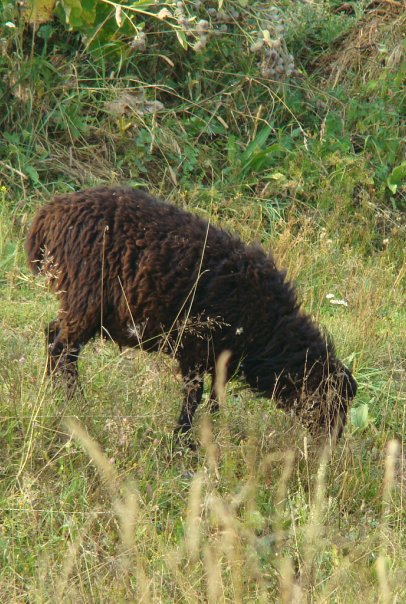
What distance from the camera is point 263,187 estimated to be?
25.5 ft

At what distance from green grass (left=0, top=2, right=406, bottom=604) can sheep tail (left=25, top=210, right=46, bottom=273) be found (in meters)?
0.49

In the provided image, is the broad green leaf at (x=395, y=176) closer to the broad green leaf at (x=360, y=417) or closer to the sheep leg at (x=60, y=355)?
the broad green leaf at (x=360, y=417)

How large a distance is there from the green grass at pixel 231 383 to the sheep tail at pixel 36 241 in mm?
491

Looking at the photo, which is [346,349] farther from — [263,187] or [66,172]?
[66,172]

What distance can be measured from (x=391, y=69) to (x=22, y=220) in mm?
3865

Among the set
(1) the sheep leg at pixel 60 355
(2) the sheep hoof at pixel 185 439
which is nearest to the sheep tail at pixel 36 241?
(1) the sheep leg at pixel 60 355

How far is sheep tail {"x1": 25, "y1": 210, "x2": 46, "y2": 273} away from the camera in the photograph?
495cm

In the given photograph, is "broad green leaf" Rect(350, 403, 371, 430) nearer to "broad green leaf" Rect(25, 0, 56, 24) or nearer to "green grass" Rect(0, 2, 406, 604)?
"green grass" Rect(0, 2, 406, 604)

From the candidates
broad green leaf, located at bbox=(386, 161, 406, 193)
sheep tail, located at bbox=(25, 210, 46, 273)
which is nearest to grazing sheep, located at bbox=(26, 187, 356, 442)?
sheep tail, located at bbox=(25, 210, 46, 273)

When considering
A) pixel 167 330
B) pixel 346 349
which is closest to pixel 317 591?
pixel 167 330

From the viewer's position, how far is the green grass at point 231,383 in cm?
354

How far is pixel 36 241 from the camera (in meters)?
4.96

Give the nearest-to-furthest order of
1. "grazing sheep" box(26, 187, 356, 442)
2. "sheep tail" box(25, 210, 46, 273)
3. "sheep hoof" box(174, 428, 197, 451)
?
"sheep hoof" box(174, 428, 197, 451)
"grazing sheep" box(26, 187, 356, 442)
"sheep tail" box(25, 210, 46, 273)

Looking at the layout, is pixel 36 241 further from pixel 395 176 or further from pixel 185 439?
pixel 395 176
